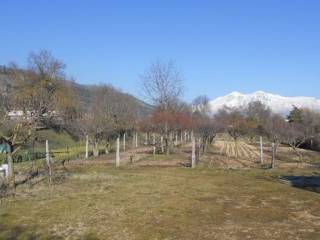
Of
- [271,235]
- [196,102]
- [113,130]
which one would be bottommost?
[271,235]

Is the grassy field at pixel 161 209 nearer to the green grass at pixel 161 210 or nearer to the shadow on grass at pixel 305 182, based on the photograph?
the green grass at pixel 161 210

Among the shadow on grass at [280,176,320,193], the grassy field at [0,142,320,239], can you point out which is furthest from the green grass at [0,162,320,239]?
the shadow on grass at [280,176,320,193]

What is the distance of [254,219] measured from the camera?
11727mm

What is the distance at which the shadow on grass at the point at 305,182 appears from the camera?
1762 centimetres

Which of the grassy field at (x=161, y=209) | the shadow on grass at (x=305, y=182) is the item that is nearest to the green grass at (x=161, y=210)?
the grassy field at (x=161, y=209)

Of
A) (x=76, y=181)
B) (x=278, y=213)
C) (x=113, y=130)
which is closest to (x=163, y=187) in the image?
(x=76, y=181)

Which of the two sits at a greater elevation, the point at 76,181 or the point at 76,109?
the point at 76,109

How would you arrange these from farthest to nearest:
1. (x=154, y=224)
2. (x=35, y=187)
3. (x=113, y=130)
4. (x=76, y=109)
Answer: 1. (x=76, y=109)
2. (x=113, y=130)
3. (x=35, y=187)
4. (x=154, y=224)

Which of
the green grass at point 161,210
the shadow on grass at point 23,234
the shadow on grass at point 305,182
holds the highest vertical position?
the shadow on grass at point 305,182

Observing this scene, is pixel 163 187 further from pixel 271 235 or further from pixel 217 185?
pixel 271 235

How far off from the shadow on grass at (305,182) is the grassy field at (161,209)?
1.21 ft

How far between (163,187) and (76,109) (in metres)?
37.1

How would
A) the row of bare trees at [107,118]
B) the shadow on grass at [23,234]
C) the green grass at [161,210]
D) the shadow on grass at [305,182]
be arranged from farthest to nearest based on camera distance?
1. the row of bare trees at [107,118]
2. the shadow on grass at [305,182]
3. the green grass at [161,210]
4. the shadow on grass at [23,234]

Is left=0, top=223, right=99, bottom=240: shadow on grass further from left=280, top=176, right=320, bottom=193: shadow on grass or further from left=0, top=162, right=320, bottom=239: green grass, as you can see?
left=280, top=176, right=320, bottom=193: shadow on grass
